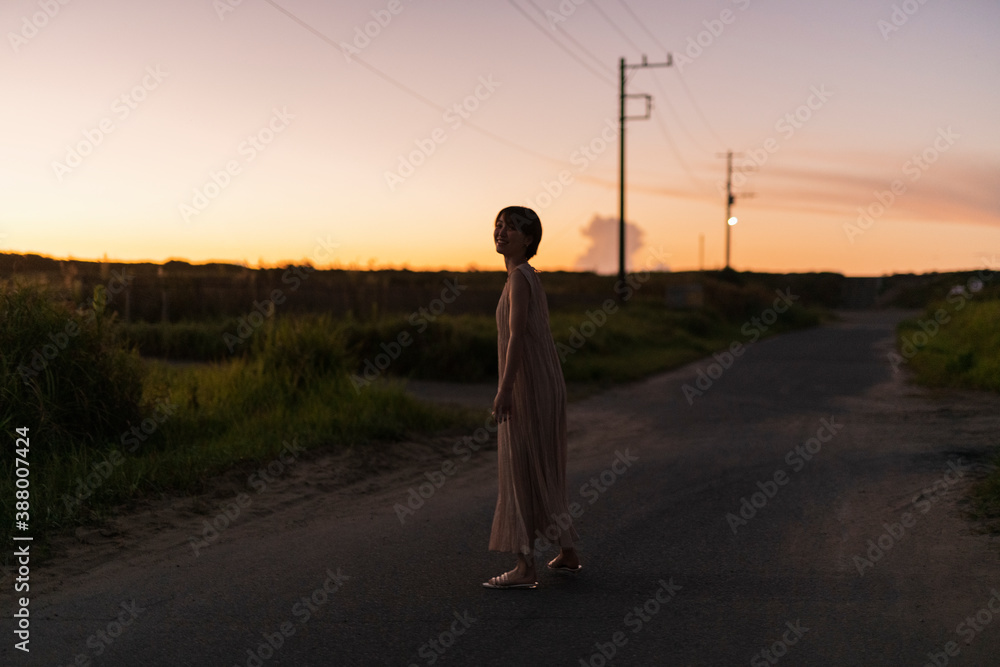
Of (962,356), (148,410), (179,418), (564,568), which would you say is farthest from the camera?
(962,356)

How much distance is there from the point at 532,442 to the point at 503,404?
0.28 metres

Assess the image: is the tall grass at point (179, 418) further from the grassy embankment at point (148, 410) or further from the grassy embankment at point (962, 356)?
the grassy embankment at point (962, 356)

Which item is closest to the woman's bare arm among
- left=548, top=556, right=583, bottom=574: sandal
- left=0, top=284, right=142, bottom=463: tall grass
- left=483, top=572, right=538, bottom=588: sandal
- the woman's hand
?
the woman's hand

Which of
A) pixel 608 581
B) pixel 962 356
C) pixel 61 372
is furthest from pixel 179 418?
pixel 962 356

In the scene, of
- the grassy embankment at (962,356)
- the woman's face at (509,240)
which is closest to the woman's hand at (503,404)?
the woman's face at (509,240)

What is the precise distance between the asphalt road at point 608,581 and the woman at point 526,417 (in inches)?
12.6

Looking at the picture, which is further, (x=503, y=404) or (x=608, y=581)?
(x=608, y=581)

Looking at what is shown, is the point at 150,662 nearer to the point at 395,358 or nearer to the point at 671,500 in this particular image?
the point at 671,500

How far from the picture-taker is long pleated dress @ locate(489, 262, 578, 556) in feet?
16.2

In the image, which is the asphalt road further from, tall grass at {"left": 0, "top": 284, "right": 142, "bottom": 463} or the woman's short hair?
tall grass at {"left": 0, "top": 284, "right": 142, "bottom": 463}

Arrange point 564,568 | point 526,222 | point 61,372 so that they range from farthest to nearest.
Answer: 1. point 61,372
2. point 564,568
3. point 526,222

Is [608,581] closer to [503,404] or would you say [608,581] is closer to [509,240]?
[503,404]

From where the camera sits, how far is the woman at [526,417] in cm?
489

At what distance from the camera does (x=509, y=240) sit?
16.2ft
